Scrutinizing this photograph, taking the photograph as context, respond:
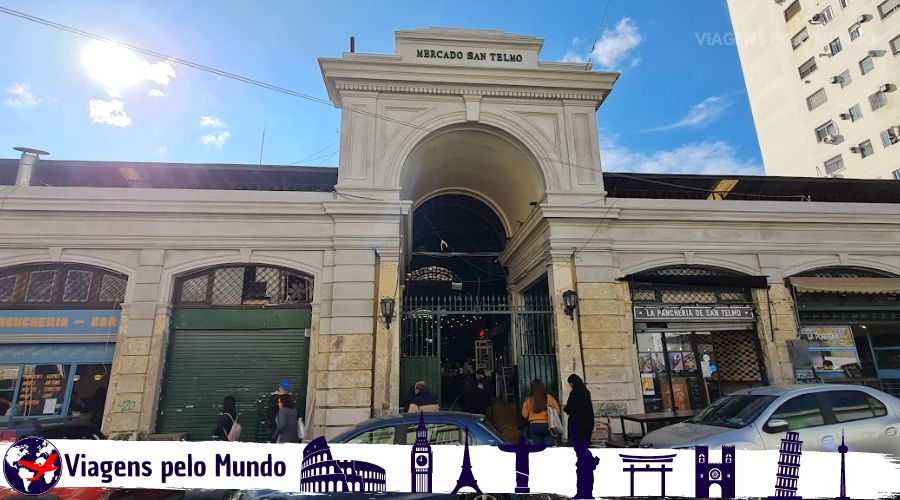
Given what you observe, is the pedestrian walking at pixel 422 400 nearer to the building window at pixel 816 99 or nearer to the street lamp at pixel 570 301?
the street lamp at pixel 570 301

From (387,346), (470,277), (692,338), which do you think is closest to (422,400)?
(387,346)

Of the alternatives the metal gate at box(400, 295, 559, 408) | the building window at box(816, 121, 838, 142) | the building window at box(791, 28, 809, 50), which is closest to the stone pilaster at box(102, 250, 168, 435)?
the metal gate at box(400, 295, 559, 408)

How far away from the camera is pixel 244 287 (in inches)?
404

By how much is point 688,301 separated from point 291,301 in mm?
9774

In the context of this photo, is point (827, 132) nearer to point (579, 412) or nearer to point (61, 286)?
point (579, 412)

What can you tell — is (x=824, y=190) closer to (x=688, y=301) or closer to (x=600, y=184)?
(x=688, y=301)

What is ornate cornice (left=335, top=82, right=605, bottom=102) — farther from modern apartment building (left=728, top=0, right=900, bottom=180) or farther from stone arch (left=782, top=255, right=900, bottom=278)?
modern apartment building (left=728, top=0, right=900, bottom=180)

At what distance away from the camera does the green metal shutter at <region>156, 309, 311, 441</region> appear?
9.39 m

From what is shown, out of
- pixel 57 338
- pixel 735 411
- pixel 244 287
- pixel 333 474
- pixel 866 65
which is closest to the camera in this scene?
pixel 333 474

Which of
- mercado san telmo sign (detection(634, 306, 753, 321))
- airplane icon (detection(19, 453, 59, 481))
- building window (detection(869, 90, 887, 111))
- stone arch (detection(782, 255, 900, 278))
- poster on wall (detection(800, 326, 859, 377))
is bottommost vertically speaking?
airplane icon (detection(19, 453, 59, 481))

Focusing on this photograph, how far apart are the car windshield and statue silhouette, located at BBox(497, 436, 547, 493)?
10.7 feet

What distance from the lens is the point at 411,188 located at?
45.6ft

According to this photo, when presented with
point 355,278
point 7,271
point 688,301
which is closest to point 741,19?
point 688,301

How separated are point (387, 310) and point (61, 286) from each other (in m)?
7.36
